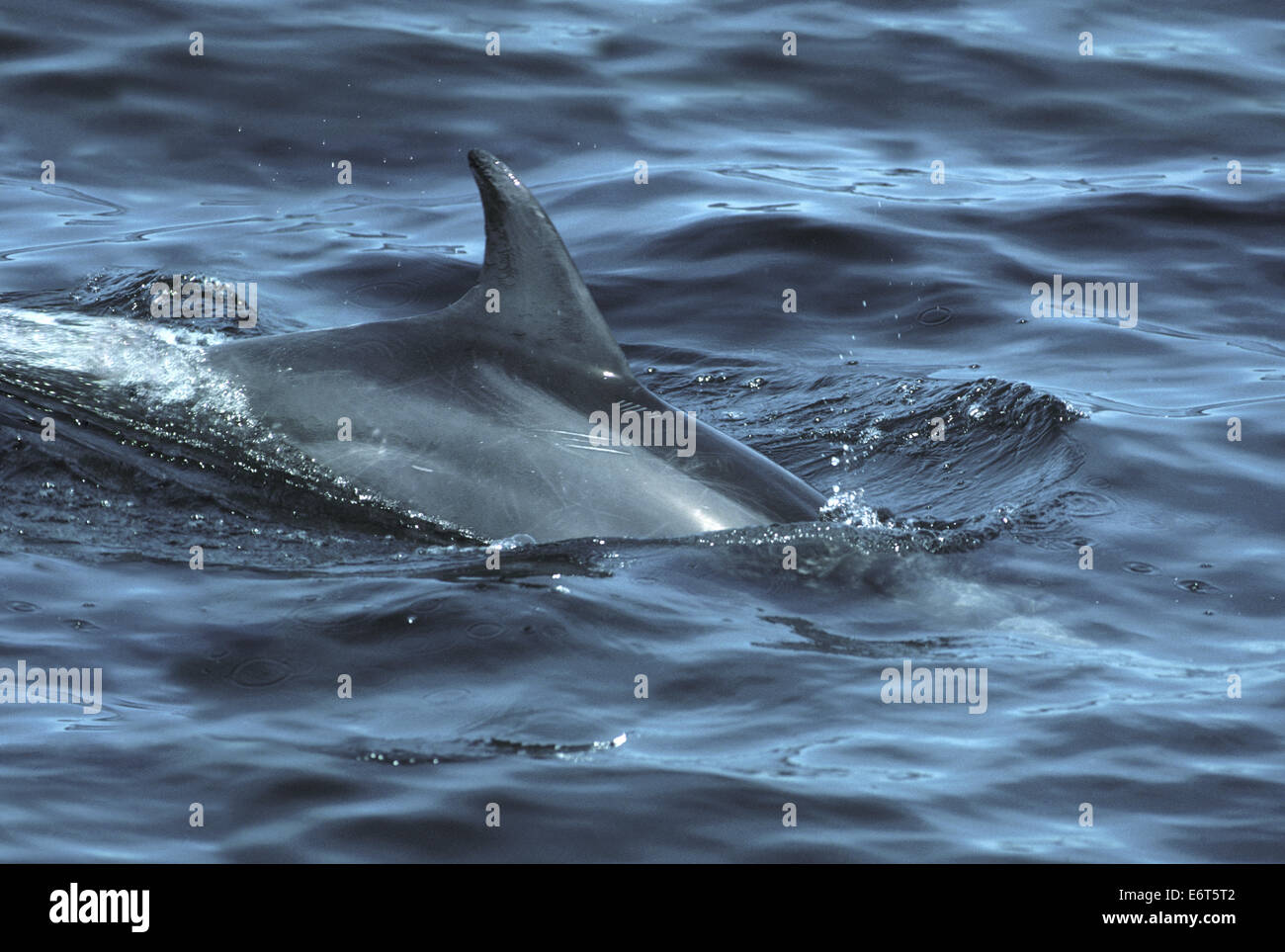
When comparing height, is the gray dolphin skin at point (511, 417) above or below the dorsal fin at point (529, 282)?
below

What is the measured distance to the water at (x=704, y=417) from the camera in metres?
6.36

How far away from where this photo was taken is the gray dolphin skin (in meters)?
8.55

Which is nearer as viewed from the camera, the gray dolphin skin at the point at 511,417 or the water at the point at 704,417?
the water at the point at 704,417

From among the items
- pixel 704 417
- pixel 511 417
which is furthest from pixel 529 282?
pixel 704 417

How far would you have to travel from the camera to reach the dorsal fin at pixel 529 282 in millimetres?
8594

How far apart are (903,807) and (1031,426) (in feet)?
16.4

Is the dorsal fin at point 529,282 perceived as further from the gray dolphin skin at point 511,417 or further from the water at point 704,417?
the water at point 704,417

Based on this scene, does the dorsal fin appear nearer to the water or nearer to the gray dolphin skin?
the gray dolphin skin

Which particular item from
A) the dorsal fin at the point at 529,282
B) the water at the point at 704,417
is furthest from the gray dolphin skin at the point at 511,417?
the water at the point at 704,417

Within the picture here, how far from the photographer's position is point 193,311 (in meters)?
12.8

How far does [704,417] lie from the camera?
1129 cm

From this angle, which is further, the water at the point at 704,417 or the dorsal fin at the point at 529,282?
the dorsal fin at the point at 529,282
